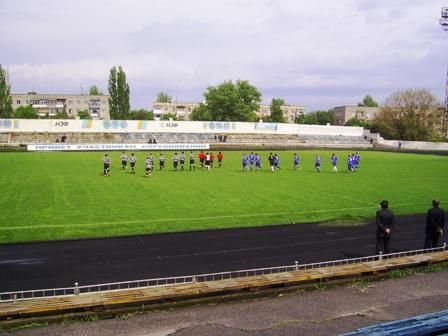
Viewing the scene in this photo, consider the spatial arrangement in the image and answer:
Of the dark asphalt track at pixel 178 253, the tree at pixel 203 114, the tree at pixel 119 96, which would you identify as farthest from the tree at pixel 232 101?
the dark asphalt track at pixel 178 253

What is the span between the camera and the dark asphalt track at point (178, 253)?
1114cm

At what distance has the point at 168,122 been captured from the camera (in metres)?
74.5

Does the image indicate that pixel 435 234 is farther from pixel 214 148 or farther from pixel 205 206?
pixel 214 148

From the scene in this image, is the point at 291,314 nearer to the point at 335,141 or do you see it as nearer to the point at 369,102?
the point at 335,141

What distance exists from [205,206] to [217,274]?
9.72 metres

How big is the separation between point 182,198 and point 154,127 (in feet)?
173

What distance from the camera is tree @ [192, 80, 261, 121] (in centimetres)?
10456

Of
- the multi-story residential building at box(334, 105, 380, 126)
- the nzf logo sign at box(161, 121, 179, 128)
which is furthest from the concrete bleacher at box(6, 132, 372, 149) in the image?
the multi-story residential building at box(334, 105, 380, 126)

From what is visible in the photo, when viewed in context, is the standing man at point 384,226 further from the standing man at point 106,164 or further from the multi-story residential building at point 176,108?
the multi-story residential building at point 176,108

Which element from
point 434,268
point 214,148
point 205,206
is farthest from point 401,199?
point 214,148

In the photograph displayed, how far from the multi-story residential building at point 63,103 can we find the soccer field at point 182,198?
97041mm

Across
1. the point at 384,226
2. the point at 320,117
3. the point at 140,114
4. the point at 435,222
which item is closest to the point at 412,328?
the point at 384,226

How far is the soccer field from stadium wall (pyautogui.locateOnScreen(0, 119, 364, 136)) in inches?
1368

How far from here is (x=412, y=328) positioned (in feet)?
22.0
